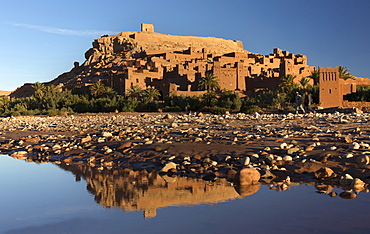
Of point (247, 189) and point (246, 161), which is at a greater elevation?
point (246, 161)

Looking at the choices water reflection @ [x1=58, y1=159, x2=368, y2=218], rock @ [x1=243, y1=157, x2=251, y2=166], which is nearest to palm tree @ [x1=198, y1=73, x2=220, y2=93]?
rock @ [x1=243, y1=157, x2=251, y2=166]

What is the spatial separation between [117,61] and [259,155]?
226ft

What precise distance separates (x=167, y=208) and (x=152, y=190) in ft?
3.29

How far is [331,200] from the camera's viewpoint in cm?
455

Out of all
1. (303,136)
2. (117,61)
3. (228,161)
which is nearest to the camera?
(228,161)

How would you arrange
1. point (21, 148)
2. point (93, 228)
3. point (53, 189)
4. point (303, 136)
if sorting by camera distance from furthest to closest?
point (21, 148) < point (303, 136) < point (53, 189) < point (93, 228)

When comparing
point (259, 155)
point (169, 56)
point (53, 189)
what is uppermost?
point (169, 56)

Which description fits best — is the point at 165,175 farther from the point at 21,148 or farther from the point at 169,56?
the point at 169,56

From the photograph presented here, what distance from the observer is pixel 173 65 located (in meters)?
60.2

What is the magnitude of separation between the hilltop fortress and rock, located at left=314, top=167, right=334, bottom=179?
116ft

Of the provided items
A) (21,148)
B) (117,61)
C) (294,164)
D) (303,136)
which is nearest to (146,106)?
(21,148)

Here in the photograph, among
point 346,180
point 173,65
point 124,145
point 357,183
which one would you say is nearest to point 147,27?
point 173,65

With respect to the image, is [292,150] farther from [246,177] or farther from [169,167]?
[169,167]

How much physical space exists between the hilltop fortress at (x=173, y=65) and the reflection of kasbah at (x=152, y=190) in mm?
34597
